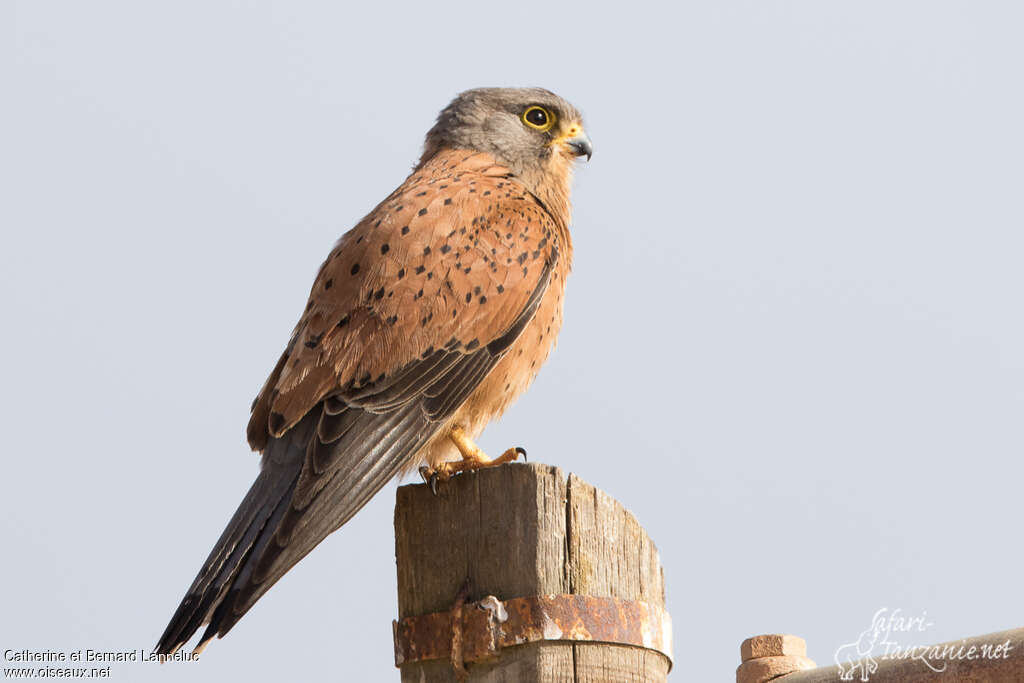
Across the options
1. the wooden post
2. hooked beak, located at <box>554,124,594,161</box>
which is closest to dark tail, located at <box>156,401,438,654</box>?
→ the wooden post

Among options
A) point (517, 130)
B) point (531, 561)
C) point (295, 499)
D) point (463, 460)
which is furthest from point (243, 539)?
point (517, 130)

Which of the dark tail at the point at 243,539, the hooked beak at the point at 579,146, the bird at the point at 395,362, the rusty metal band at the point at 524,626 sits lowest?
the rusty metal band at the point at 524,626

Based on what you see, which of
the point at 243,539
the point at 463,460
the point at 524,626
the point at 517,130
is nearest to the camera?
the point at 524,626

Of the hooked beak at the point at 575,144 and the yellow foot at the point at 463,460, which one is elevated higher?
the hooked beak at the point at 575,144

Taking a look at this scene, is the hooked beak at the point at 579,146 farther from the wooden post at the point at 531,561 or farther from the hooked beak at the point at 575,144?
the wooden post at the point at 531,561

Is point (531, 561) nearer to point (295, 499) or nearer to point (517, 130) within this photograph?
point (295, 499)

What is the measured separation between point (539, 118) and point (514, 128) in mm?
145

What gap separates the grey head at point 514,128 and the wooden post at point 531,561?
8.04 ft

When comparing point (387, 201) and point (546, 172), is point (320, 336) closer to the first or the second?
point (387, 201)

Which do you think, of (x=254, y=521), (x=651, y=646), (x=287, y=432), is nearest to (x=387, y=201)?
(x=287, y=432)

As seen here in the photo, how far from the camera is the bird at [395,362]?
3004 mm

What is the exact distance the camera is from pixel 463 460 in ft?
11.5

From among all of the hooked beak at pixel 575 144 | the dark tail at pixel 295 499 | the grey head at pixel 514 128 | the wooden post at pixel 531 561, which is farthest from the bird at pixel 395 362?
the hooked beak at pixel 575 144

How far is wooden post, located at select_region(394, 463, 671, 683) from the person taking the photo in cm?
242
